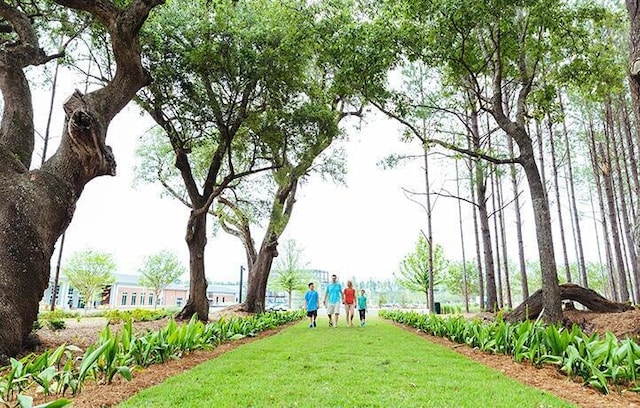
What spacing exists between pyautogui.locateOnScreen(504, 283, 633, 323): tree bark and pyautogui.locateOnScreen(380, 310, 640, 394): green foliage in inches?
112

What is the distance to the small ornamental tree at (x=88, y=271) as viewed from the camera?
95.1ft

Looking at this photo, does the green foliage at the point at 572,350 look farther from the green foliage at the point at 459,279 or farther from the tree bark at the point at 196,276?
the green foliage at the point at 459,279

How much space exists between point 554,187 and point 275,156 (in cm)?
1159

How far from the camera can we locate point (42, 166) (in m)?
6.14

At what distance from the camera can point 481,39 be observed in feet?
28.4

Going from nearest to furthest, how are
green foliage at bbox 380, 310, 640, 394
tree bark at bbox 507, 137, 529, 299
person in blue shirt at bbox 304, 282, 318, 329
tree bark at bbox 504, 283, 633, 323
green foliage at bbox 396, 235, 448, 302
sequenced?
1. green foliage at bbox 380, 310, 640, 394
2. tree bark at bbox 504, 283, 633, 323
3. person in blue shirt at bbox 304, 282, 318, 329
4. tree bark at bbox 507, 137, 529, 299
5. green foliage at bbox 396, 235, 448, 302

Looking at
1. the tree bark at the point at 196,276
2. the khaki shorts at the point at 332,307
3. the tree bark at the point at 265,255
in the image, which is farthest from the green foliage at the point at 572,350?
the tree bark at the point at 265,255

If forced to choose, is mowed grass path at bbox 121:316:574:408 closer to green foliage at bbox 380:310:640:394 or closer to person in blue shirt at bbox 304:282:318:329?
green foliage at bbox 380:310:640:394

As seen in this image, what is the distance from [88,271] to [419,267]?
2320cm

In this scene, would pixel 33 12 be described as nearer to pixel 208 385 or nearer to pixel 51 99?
pixel 51 99

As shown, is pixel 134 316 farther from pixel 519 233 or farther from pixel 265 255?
pixel 519 233

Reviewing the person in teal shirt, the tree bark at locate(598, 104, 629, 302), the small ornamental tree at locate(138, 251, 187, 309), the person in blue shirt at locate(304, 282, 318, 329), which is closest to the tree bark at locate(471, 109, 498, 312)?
the tree bark at locate(598, 104, 629, 302)

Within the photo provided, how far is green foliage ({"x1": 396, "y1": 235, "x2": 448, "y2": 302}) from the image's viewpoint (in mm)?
26031

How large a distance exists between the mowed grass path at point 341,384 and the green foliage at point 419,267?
20.4 meters
